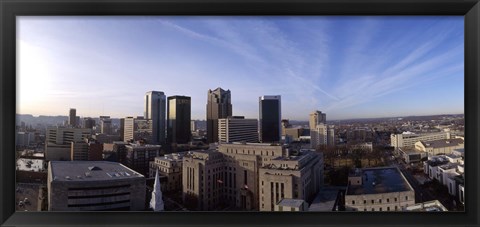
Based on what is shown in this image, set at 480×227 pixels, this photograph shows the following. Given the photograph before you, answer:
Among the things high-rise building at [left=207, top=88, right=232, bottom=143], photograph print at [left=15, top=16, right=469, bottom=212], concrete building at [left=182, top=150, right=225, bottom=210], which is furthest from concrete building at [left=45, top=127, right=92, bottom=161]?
high-rise building at [left=207, top=88, right=232, bottom=143]

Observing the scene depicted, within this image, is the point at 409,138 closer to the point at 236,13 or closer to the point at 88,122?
the point at 236,13

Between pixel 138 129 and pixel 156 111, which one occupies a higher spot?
pixel 156 111

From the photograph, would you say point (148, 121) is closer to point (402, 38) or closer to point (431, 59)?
point (402, 38)

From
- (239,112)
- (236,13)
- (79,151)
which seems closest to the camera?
(236,13)

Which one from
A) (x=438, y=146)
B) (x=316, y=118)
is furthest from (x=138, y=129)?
(x=438, y=146)

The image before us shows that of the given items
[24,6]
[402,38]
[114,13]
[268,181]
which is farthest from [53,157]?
[402,38]

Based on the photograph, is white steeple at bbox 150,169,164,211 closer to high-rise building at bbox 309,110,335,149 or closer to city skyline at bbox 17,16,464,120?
city skyline at bbox 17,16,464,120
